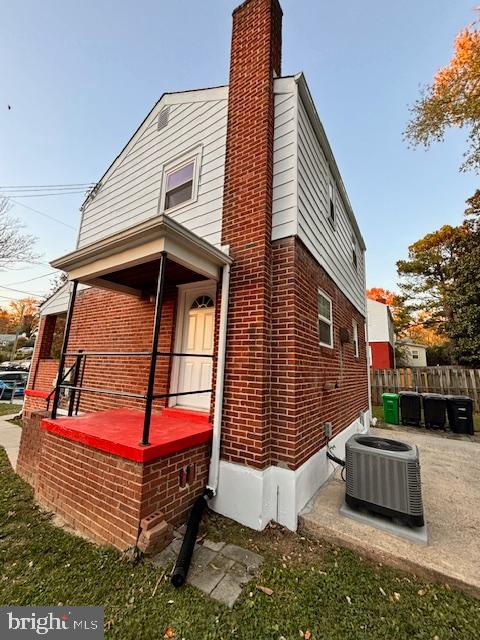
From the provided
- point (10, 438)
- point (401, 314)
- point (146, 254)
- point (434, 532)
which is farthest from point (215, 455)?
point (401, 314)

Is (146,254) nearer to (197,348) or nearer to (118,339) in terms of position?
(197,348)

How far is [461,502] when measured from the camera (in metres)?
3.53

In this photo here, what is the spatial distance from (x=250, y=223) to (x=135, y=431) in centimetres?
329

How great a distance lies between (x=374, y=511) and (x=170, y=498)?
2.31 meters

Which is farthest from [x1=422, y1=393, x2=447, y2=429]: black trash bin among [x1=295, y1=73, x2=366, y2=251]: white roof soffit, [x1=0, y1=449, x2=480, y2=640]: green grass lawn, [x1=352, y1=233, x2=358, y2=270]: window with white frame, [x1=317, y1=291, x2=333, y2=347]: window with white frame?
[x1=0, y1=449, x2=480, y2=640]: green grass lawn

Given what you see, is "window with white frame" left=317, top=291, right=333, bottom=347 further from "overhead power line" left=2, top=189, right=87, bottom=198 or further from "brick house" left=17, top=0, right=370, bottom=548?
"overhead power line" left=2, top=189, right=87, bottom=198

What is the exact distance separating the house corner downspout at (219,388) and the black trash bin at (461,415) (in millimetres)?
8489

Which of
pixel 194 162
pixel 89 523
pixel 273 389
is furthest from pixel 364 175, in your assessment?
pixel 89 523

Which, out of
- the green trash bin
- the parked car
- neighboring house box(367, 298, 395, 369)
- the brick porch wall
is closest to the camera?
the brick porch wall

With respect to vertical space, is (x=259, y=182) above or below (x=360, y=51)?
below

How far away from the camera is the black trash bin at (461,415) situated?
7.92 metres

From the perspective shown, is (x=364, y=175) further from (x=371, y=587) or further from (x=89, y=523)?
(x=89, y=523)

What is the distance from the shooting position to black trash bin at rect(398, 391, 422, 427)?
29.3 ft

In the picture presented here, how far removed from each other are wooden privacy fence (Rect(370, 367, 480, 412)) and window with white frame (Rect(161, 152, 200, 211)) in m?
12.0
